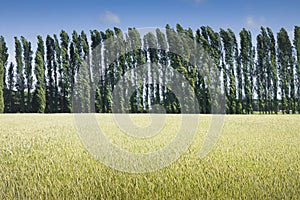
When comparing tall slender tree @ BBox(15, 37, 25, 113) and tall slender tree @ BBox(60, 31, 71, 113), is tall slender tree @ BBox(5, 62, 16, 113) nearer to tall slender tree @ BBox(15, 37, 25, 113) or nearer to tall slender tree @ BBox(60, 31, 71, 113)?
tall slender tree @ BBox(15, 37, 25, 113)

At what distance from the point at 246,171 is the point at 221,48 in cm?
2980

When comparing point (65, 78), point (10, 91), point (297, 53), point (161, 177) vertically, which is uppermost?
point (297, 53)

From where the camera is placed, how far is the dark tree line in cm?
Answer: 2948

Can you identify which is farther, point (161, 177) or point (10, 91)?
point (10, 91)

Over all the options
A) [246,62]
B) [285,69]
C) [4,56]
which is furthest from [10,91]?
[285,69]

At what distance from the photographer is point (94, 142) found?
7.20 meters

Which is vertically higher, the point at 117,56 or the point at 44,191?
the point at 117,56

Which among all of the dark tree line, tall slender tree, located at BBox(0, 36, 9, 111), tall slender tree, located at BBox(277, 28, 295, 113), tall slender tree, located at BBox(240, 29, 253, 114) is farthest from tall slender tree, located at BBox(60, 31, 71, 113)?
tall slender tree, located at BBox(277, 28, 295, 113)

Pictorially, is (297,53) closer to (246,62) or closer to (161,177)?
(246,62)

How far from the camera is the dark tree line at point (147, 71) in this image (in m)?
29.5

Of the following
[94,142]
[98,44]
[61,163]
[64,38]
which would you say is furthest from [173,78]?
[61,163]

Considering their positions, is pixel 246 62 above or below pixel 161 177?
above

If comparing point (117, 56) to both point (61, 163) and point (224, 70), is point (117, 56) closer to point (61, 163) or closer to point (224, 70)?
point (224, 70)

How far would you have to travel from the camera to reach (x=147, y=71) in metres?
29.5
